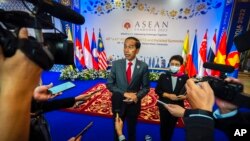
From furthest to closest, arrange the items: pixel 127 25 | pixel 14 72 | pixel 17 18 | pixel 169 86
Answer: pixel 127 25
pixel 169 86
pixel 17 18
pixel 14 72

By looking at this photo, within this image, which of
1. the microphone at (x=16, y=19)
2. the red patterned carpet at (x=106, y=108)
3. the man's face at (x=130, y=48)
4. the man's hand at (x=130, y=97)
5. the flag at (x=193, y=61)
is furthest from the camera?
the flag at (x=193, y=61)

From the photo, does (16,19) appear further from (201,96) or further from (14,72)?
(201,96)

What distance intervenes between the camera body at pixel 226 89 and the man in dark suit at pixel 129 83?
1.14 meters

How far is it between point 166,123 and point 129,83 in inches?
24.0

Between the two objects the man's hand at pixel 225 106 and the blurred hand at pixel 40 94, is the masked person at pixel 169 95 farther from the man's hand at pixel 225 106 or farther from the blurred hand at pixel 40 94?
the blurred hand at pixel 40 94

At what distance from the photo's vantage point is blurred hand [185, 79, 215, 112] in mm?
743

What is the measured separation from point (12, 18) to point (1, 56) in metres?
0.17

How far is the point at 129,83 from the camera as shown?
2029 mm

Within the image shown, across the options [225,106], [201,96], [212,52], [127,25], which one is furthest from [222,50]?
[201,96]

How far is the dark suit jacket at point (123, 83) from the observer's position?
198 cm

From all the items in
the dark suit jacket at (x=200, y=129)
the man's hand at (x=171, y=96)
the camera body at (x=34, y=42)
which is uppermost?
the camera body at (x=34, y=42)

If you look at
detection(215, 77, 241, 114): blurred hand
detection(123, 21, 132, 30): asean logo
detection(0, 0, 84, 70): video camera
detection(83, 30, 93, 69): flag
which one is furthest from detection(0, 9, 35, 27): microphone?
detection(83, 30, 93, 69): flag

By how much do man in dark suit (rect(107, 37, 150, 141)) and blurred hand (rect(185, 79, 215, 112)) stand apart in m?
1.17

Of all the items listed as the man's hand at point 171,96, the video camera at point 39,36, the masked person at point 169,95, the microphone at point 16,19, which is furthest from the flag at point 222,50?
the microphone at point 16,19
